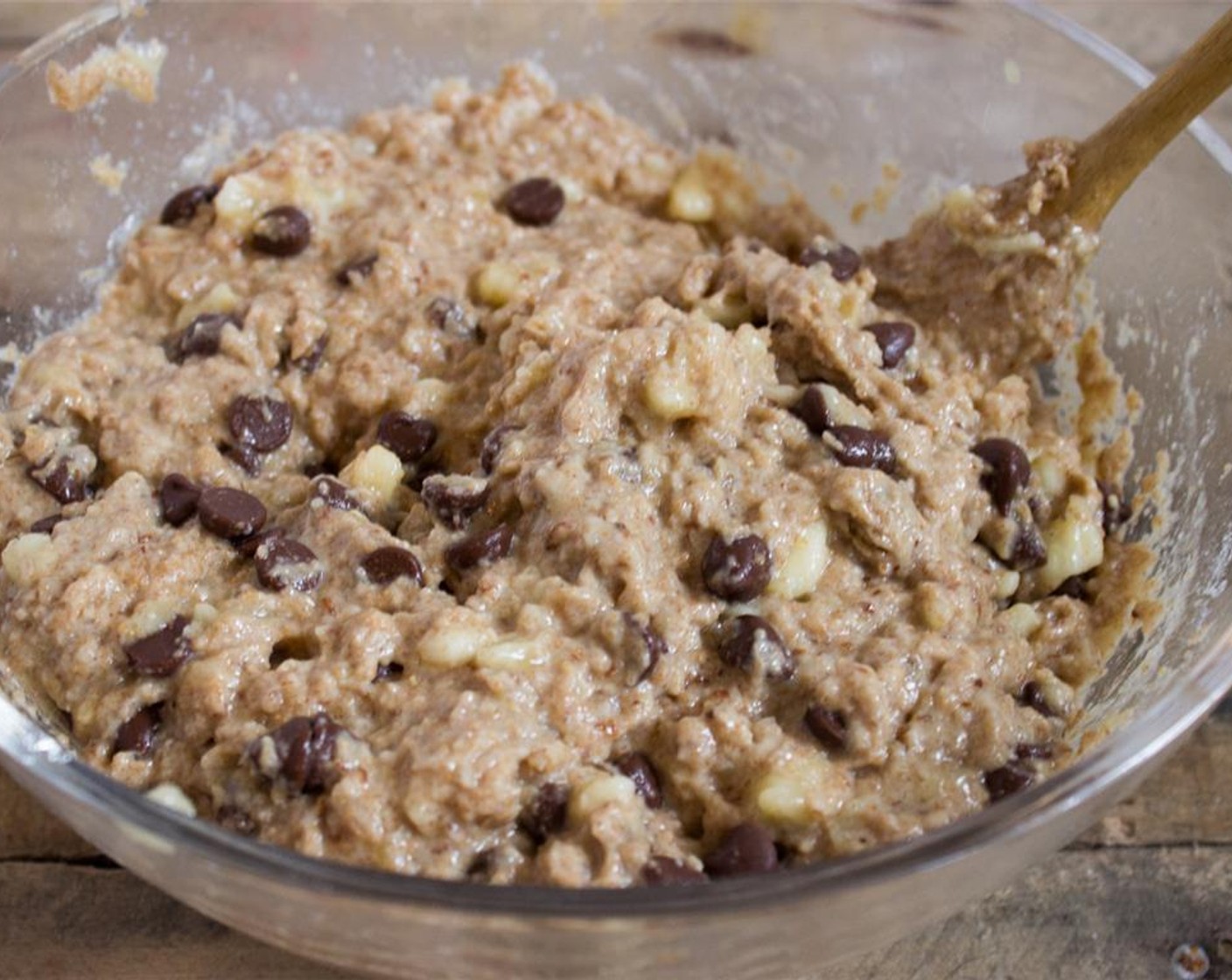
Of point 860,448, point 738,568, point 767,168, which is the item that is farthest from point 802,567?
point 767,168

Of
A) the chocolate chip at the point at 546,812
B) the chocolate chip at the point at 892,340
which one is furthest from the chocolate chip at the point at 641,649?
the chocolate chip at the point at 892,340

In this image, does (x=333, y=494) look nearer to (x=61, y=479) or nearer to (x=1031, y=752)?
(x=61, y=479)

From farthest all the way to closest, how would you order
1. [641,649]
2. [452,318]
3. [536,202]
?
[536,202]
[452,318]
[641,649]

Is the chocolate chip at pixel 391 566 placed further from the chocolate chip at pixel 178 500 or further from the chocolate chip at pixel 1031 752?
the chocolate chip at pixel 1031 752

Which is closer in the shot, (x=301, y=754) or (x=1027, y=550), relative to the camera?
(x=301, y=754)

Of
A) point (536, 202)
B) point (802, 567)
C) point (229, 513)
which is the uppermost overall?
point (536, 202)

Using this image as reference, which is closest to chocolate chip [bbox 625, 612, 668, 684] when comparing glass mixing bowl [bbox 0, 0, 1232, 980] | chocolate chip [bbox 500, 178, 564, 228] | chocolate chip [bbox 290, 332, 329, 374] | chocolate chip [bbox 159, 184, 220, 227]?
glass mixing bowl [bbox 0, 0, 1232, 980]
